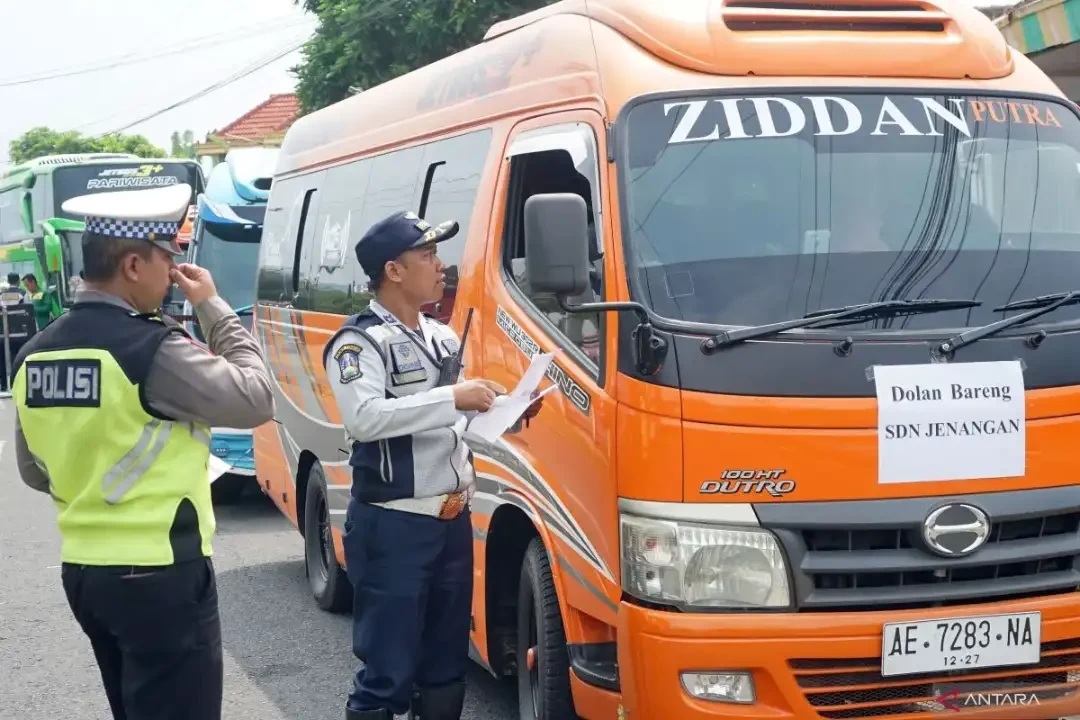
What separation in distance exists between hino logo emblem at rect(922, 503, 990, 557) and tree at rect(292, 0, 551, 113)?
14407 mm

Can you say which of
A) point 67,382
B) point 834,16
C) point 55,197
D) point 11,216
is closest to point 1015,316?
point 834,16

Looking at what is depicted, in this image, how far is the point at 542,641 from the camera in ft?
14.8

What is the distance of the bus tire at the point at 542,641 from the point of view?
443 centimetres

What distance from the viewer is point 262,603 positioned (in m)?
7.86

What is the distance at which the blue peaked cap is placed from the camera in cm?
432

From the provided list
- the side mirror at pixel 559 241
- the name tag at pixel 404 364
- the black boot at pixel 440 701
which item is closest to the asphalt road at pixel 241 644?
the black boot at pixel 440 701

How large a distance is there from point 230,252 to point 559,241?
8.85m

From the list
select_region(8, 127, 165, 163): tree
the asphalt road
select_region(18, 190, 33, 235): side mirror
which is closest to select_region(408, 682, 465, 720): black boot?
the asphalt road

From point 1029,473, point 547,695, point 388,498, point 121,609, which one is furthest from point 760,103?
point 121,609

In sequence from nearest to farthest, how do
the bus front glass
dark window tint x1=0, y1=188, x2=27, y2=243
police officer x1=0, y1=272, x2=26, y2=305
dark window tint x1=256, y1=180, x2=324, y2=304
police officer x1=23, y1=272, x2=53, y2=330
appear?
1. dark window tint x1=256, y1=180, x2=324, y2=304
2. the bus front glass
3. police officer x1=0, y1=272, x2=26, y2=305
4. police officer x1=23, y1=272, x2=53, y2=330
5. dark window tint x1=0, y1=188, x2=27, y2=243

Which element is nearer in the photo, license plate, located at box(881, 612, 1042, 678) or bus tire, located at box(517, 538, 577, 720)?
license plate, located at box(881, 612, 1042, 678)

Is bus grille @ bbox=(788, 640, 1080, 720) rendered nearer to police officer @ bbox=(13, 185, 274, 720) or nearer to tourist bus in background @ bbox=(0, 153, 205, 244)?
police officer @ bbox=(13, 185, 274, 720)

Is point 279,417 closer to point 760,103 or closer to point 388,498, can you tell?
point 388,498

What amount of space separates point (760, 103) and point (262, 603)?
4790mm
